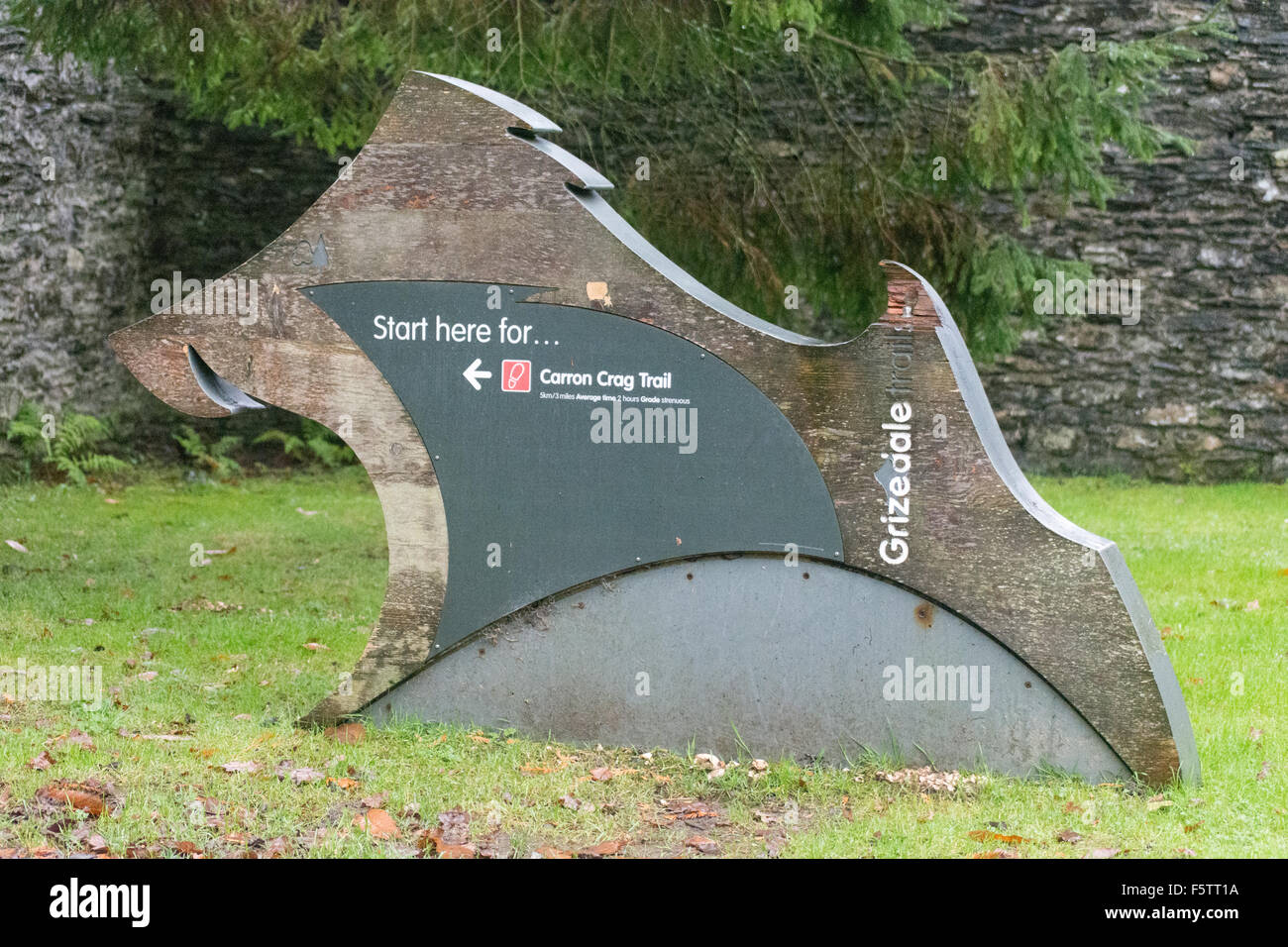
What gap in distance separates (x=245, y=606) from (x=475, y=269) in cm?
335

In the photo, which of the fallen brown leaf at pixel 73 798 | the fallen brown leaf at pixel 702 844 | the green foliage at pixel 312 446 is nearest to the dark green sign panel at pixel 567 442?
the fallen brown leaf at pixel 702 844

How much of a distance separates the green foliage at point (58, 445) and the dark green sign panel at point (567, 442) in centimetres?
630

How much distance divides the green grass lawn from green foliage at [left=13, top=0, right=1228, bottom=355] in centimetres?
244

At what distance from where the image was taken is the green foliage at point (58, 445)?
10.2 m

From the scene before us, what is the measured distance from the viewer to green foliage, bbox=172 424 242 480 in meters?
11.3

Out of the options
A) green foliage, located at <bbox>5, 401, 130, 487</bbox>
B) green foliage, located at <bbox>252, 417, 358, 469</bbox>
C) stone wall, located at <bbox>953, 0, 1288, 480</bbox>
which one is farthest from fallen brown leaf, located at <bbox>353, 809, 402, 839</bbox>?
stone wall, located at <bbox>953, 0, 1288, 480</bbox>

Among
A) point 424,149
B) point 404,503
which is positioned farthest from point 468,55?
point 404,503

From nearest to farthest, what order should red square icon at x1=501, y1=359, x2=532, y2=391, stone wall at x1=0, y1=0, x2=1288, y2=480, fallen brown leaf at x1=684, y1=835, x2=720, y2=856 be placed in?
fallen brown leaf at x1=684, y1=835, x2=720, y2=856, red square icon at x1=501, y1=359, x2=532, y2=391, stone wall at x1=0, y1=0, x2=1288, y2=480

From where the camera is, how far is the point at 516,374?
4.73m

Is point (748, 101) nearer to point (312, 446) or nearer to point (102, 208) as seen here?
point (312, 446)

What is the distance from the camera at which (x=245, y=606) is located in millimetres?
7367

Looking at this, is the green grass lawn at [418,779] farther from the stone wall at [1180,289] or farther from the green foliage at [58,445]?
the stone wall at [1180,289]

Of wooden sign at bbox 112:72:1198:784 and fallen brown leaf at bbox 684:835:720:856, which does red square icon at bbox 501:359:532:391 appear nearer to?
wooden sign at bbox 112:72:1198:784

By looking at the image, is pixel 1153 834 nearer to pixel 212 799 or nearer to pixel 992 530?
pixel 992 530
